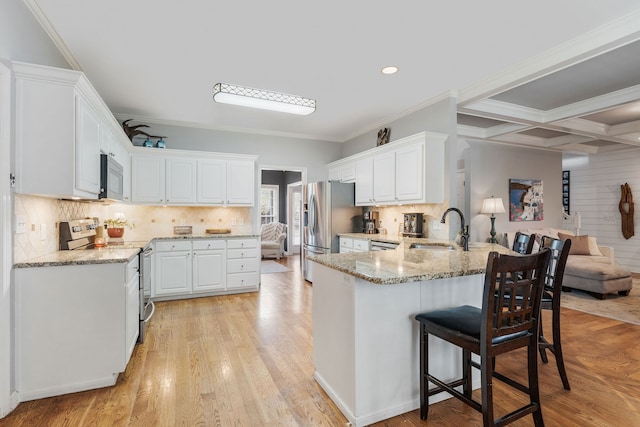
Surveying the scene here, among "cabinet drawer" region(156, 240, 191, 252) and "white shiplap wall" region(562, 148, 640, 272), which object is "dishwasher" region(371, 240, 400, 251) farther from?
"white shiplap wall" region(562, 148, 640, 272)

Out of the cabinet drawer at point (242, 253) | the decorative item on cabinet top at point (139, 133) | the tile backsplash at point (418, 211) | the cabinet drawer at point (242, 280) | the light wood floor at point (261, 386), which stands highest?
the decorative item on cabinet top at point (139, 133)

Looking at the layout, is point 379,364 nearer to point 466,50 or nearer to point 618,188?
point 466,50

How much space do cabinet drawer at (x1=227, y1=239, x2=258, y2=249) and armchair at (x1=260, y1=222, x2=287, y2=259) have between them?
3365mm

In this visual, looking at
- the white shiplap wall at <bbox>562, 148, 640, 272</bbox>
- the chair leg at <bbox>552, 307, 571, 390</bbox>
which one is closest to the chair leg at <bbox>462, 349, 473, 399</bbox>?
the chair leg at <bbox>552, 307, 571, 390</bbox>

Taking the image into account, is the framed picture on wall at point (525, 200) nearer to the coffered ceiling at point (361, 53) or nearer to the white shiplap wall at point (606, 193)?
the white shiplap wall at point (606, 193)

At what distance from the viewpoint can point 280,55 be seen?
118 inches

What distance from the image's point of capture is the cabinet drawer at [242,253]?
16.1ft

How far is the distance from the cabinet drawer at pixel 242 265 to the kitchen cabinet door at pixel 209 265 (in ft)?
0.30

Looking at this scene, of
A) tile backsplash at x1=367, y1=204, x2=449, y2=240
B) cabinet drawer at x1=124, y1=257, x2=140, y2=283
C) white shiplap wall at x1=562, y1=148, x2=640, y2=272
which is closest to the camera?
cabinet drawer at x1=124, y1=257, x2=140, y2=283

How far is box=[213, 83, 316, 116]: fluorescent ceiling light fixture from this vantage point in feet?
11.2

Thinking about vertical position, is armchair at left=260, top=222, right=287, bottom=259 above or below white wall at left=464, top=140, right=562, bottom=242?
below

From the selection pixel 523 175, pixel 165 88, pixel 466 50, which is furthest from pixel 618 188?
pixel 165 88

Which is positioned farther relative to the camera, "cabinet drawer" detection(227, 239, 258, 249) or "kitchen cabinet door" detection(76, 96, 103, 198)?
"cabinet drawer" detection(227, 239, 258, 249)

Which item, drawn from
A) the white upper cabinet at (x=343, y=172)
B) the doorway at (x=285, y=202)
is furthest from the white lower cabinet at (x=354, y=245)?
the doorway at (x=285, y=202)
